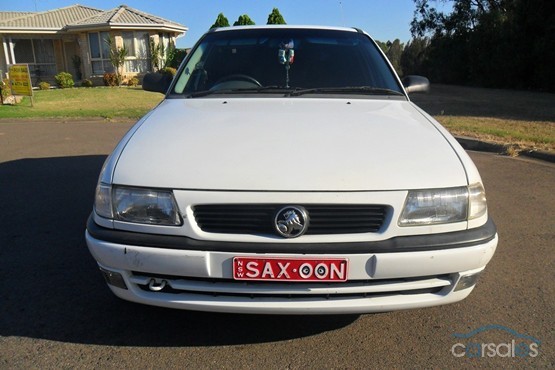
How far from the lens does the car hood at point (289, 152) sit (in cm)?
216

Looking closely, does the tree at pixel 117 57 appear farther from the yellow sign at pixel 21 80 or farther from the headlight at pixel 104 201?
the headlight at pixel 104 201

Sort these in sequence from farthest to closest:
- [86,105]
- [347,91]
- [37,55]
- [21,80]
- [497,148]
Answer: [37,55] → [86,105] → [21,80] → [497,148] → [347,91]

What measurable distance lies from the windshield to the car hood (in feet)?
1.89

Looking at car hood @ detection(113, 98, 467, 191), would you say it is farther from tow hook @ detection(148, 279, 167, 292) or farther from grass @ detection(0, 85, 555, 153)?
grass @ detection(0, 85, 555, 153)

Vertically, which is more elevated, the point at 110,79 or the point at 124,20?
the point at 124,20

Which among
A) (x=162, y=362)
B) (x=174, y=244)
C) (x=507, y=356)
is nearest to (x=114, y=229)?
(x=174, y=244)

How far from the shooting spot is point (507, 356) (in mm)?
2387

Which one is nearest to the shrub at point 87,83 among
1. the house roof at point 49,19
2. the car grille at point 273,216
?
the house roof at point 49,19

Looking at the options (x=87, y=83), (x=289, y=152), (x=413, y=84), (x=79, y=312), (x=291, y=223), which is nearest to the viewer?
(x=291, y=223)

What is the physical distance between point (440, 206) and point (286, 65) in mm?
1897

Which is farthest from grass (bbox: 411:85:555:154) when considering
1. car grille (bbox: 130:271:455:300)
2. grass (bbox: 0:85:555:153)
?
car grille (bbox: 130:271:455:300)

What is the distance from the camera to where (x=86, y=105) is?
51.0ft

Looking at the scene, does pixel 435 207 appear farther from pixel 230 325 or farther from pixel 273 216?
pixel 230 325

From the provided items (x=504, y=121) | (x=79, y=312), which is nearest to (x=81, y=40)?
(x=504, y=121)
